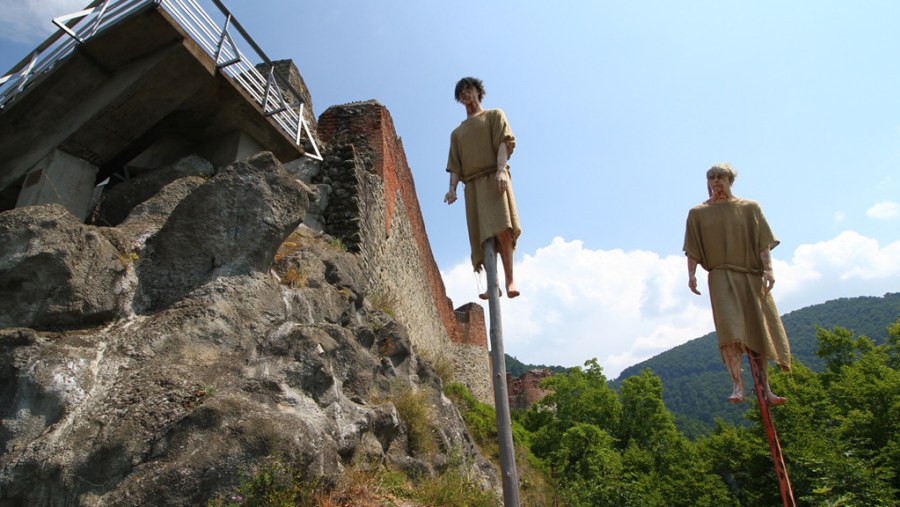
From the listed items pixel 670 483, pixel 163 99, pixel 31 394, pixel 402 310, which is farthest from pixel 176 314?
pixel 670 483

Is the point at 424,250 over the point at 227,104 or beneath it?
over

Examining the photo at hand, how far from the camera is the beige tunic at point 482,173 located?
4.62 metres

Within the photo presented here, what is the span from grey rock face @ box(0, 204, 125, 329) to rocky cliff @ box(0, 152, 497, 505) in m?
0.01

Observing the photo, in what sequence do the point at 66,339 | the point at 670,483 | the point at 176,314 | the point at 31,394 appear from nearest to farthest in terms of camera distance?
the point at 31,394, the point at 66,339, the point at 176,314, the point at 670,483

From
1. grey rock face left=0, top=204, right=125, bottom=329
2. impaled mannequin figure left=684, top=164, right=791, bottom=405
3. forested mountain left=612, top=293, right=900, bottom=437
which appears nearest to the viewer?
impaled mannequin figure left=684, top=164, right=791, bottom=405

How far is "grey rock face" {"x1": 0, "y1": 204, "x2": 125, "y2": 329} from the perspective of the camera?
17.0ft

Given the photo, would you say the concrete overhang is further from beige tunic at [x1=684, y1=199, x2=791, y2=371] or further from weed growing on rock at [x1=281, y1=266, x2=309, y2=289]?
beige tunic at [x1=684, y1=199, x2=791, y2=371]

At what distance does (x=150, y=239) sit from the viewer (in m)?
6.16

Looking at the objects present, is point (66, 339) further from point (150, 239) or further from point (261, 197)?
point (261, 197)

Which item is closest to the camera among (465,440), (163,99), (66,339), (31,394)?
(31,394)

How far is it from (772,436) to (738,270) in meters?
1.36

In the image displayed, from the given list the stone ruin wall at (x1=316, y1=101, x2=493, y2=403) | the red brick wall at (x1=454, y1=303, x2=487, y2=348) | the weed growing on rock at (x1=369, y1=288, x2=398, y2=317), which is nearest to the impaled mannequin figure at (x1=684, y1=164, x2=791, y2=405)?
the weed growing on rock at (x1=369, y1=288, x2=398, y2=317)

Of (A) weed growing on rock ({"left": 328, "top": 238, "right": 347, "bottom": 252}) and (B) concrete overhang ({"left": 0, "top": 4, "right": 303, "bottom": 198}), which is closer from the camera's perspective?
(B) concrete overhang ({"left": 0, "top": 4, "right": 303, "bottom": 198})

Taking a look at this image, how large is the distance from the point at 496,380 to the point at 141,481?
2614 millimetres
